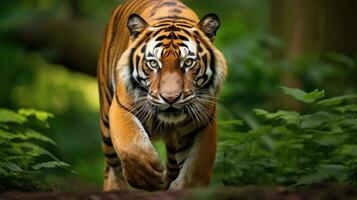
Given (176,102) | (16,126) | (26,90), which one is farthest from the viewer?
(26,90)

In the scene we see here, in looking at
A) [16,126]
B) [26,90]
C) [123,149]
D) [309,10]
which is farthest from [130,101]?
[26,90]

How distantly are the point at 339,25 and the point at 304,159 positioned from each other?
16.2 ft

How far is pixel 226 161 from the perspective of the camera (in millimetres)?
6801

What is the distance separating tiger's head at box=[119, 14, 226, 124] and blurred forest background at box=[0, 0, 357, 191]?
415 mm

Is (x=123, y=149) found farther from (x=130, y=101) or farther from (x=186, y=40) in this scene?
(x=186, y=40)

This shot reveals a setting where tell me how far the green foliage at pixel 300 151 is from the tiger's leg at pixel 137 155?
2.52 ft

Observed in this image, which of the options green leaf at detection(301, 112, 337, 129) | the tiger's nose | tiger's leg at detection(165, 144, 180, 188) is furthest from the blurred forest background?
the tiger's nose

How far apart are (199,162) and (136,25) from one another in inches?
42.1

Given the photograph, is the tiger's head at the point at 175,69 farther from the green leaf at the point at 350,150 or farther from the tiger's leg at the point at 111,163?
the tiger's leg at the point at 111,163

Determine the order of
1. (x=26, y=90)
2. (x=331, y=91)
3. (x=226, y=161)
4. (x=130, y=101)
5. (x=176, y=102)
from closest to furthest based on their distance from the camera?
(x=176, y=102)
(x=130, y=101)
(x=226, y=161)
(x=331, y=91)
(x=26, y=90)

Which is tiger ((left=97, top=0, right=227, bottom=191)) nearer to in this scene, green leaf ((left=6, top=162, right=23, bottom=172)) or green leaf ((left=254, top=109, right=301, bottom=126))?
green leaf ((left=254, top=109, right=301, bottom=126))

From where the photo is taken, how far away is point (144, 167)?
19.8 feet

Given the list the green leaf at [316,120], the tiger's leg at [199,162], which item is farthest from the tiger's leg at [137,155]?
the green leaf at [316,120]

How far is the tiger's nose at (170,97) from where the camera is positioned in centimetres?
595
